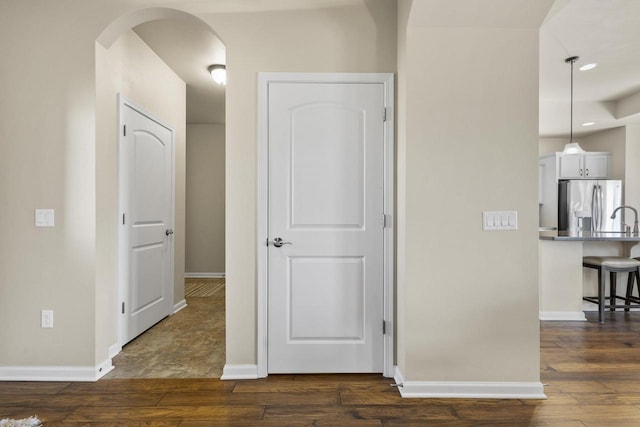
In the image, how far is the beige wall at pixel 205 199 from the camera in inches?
271

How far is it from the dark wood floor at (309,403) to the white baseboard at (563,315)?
1.18 metres

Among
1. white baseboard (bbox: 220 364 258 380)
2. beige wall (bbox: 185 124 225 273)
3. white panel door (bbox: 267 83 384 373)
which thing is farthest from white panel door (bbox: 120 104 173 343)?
beige wall (bbox: 185 124 225 273)

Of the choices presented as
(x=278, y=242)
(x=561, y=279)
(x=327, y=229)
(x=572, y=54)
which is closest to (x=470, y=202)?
(x=327, y=229)

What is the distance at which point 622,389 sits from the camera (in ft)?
8.02

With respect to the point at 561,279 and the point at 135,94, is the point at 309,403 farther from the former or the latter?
the point at 561,279

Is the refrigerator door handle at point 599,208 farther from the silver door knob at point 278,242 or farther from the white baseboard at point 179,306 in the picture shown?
the white baseboard at point 179,306

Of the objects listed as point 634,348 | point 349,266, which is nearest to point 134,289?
point 349,266

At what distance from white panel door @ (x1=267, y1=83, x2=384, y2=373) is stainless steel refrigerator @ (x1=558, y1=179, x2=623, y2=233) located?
16.1 feet

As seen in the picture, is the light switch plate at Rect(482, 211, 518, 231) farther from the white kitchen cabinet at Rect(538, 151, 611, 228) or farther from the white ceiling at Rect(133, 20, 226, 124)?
the white kitchen cabinet at Rect(538, 151, 611, 228)

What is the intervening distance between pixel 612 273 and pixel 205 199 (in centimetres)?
607

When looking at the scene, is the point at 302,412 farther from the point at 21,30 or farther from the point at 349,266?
the point at 21,30

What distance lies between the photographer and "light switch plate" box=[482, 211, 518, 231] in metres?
2.35

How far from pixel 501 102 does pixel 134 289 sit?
129 inches

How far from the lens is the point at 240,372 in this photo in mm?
2578
